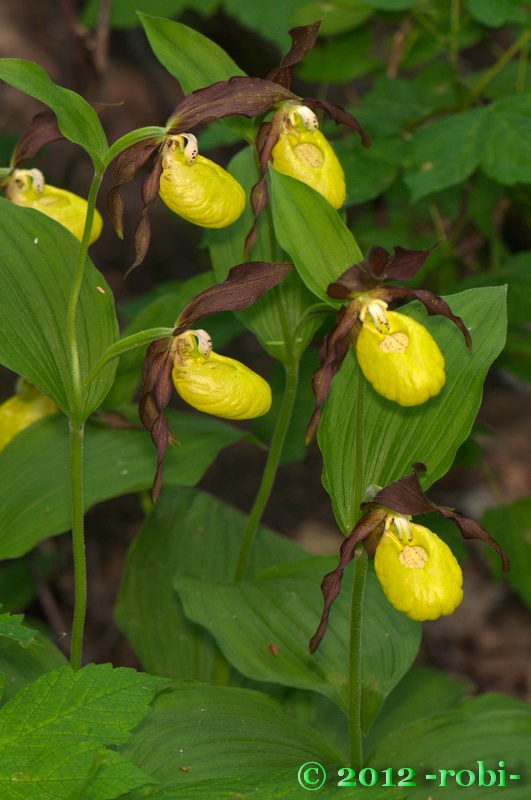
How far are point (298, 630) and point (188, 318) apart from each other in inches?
28.9

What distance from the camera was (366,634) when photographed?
1.74 m

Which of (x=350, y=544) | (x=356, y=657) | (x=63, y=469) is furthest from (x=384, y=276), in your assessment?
(x=63, y=469)

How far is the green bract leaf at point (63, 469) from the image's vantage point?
5.78 feet

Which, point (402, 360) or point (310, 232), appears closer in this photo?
point (402, 360)

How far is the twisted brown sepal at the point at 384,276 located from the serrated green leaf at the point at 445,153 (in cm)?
68

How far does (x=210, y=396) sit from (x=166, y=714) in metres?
0.60

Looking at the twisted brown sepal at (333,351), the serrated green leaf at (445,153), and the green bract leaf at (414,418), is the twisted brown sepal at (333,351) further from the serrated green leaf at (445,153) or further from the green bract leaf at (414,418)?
the serrated green leaf at (445,153)

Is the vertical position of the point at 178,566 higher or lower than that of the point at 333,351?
lower

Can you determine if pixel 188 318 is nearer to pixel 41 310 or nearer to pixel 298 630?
pixel 41 310

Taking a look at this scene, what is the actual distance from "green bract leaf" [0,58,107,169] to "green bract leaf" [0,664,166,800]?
0.79 m

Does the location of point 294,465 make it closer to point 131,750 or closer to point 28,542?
point 28,542

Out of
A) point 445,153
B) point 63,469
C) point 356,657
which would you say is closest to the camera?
point 356,657

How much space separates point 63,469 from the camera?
185 cm

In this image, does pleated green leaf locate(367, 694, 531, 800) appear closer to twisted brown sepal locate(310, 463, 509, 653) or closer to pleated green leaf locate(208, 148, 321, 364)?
twisted brown sepal locate(310, 463, 509, 653)
